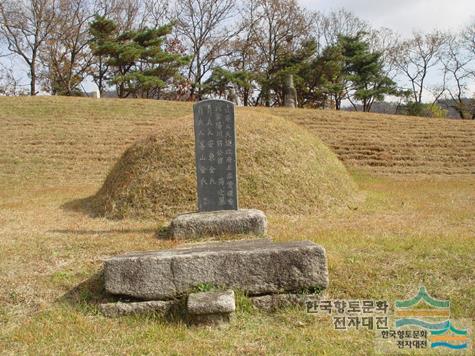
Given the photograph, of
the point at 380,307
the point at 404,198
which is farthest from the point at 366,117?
the point at 380,307

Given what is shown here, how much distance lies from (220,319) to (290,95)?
2276 cm

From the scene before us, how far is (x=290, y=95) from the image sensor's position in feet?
82.3

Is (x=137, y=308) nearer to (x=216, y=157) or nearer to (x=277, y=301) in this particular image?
(x=277, y=301)

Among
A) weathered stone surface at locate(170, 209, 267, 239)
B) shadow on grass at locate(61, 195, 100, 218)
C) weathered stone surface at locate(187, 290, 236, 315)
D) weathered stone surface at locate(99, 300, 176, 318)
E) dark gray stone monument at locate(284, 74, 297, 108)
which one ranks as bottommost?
weathered stone surface at locate(99, 300, 176, 318)

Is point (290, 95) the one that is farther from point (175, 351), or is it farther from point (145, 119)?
point (175, 351)

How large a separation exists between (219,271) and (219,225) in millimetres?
1924

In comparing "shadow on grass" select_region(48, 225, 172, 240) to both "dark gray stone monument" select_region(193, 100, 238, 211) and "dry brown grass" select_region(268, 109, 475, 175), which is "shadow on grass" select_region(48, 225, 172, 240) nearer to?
"dark gray stone monument" select_region(193, 100, 238, 211)

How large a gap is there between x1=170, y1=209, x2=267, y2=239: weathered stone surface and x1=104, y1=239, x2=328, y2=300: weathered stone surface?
5.93ft

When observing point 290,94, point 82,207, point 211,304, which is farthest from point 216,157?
point 290,94

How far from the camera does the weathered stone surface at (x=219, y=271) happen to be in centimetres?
348

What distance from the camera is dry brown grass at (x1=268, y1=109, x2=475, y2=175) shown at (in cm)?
1628

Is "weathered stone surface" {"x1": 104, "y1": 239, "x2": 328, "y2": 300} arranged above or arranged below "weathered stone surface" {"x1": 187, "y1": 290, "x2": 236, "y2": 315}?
above

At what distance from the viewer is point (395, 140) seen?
60.3 ft

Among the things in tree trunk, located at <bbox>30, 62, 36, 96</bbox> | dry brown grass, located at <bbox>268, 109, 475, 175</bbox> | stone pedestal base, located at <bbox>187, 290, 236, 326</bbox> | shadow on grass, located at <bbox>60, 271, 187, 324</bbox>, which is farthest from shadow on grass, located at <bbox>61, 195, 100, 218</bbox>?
tree trunk, located at <bbox>30, 62, 36, 96</bbox>
